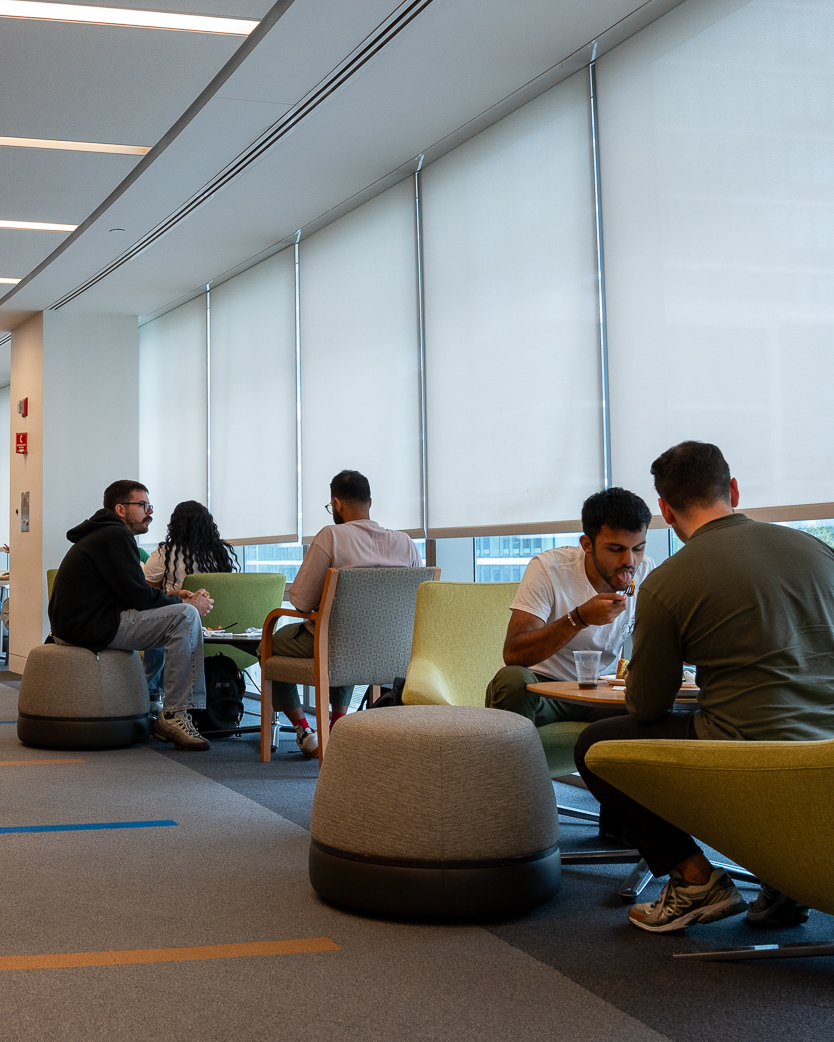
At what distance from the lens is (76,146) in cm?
573

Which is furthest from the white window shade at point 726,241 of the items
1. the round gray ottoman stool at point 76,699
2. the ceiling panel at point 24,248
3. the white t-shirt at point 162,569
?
the ceiling panel at point 24,248

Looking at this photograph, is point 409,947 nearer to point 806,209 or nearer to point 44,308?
point 806,209

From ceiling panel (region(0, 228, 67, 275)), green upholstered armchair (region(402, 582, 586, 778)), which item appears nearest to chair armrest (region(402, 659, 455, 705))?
green upholstered armchair (region(402, 582, 586, 778))

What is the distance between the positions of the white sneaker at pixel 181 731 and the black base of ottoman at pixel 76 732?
0.19 metres

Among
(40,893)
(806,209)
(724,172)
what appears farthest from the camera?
(724,172)

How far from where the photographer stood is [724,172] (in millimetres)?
4062

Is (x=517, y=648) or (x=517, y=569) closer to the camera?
(x=517, y=648)

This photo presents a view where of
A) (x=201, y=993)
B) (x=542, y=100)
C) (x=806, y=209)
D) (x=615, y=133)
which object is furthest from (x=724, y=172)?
(x=201, y=993)

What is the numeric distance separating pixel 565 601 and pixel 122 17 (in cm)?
298

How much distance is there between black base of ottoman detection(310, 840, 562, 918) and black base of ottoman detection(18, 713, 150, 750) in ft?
9.62

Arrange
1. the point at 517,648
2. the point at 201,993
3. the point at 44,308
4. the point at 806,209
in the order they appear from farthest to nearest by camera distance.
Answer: the point at 44,308 < the point at 806,209 < the point at 517,648 < the point at 201,993

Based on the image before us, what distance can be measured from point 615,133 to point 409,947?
3.55 m

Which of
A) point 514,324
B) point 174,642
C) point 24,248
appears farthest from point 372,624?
point 24,248

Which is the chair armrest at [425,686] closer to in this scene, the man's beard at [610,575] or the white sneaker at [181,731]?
the man's beard at [610,575]
